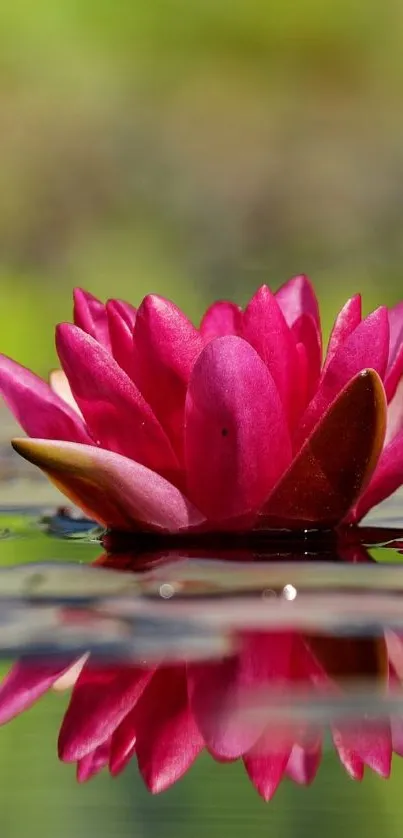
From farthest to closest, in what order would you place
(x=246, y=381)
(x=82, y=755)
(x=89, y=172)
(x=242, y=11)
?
(x=242, y=11) < (x=89, y=172) < (x=246, y=381) < (x=82, y=755)

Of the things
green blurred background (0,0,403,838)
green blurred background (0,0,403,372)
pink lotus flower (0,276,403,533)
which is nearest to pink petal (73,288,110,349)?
pink lotus flower (0,276,403,533)

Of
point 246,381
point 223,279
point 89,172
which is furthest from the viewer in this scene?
point 89,172

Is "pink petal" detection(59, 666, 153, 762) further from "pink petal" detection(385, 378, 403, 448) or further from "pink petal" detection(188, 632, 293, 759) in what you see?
"pink petal" detection(385, 378, 403, 448)

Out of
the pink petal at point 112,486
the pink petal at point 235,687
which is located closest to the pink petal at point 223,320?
the pink petal at point 112,486

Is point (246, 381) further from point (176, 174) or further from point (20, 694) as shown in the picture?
point (176, 174)

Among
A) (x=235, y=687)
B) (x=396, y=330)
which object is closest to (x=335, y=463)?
(x=396, y=330)

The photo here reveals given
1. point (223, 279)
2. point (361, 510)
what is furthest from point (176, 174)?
point (361, 510)

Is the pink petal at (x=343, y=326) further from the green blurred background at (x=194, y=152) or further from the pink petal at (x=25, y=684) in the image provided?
the green blurred background at (x=194, y=152)

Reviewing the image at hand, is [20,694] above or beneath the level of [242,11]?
beneath
